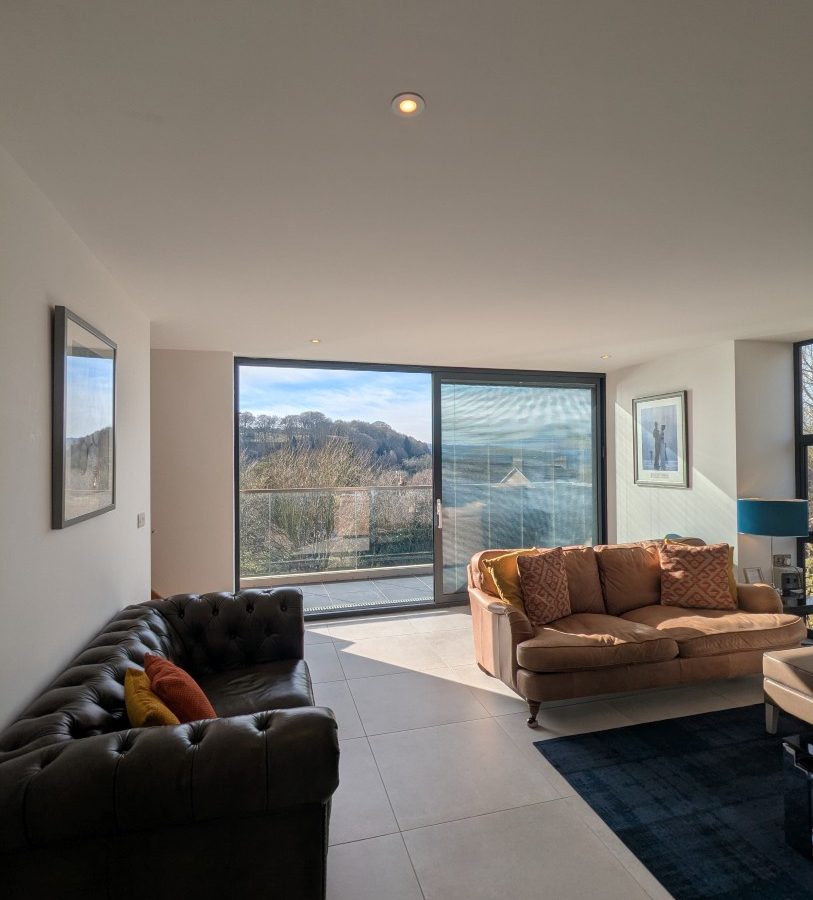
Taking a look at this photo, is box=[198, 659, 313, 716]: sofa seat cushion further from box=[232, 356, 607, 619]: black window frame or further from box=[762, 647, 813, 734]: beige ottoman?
box=[762, 647, 813, 734]: beige ottoman

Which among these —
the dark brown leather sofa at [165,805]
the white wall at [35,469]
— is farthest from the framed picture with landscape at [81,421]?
the dark brown leather sofa at [165,805]

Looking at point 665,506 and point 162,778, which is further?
point 665,506

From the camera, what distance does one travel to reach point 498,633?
343 centimetres

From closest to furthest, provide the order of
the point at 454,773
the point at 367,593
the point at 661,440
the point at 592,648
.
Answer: the point at 454,773 → the point at 592,648 → the point at 661,440 → the point at 367,593

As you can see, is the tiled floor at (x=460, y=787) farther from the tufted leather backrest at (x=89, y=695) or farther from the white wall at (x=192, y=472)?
the white wall at (x=192, y=472)

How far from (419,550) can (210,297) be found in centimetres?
407

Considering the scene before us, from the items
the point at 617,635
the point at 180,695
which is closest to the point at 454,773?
the point at 617,635

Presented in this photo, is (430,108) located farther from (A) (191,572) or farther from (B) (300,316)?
(A) (191,572)

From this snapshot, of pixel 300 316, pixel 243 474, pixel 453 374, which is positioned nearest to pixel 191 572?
pixel 243 474

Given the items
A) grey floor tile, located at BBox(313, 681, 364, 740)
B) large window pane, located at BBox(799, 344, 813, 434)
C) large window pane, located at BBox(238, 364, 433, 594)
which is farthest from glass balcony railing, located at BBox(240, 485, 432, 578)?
large window pane, located at BBox(799, 344, 813, 434)

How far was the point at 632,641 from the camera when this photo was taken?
316cm

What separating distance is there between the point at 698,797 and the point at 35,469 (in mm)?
3017

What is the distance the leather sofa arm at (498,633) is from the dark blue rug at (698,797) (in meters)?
0.51

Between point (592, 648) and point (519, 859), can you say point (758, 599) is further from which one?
point (519, 859)
